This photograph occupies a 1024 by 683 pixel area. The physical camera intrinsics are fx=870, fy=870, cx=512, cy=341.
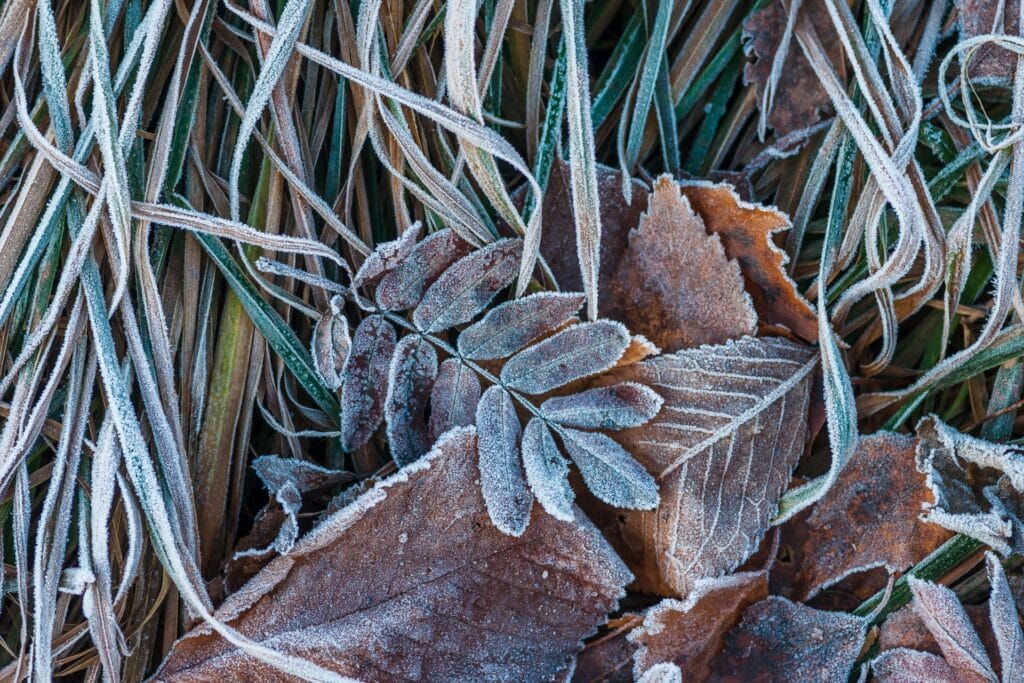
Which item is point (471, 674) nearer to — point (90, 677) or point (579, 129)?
point (90, 677)

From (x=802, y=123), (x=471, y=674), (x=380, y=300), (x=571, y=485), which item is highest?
(x=802, y=123)

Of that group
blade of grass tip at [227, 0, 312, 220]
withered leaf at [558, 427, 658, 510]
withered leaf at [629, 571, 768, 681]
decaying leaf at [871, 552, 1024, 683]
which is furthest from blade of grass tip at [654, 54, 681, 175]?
decaying leaf at [871, 552, 1024, 683]

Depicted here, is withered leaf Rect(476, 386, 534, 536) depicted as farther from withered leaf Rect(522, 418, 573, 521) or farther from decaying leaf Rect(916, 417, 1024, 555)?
decaying leaf Rect(916, 417, 1024, 555)

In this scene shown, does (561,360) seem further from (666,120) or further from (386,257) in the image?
(666,120)

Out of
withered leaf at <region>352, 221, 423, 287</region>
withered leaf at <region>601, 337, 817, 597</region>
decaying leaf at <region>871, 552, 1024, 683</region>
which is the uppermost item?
withered leaf at <region>352, 221, 423, 287</region>

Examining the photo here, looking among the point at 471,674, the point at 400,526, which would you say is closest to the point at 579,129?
the point at 400,526

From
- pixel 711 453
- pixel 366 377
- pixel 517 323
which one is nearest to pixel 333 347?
pixel 366 377

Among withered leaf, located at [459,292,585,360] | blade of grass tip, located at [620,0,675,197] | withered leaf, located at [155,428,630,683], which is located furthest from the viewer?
blade of grass tip, located at [620,0,675,197]
